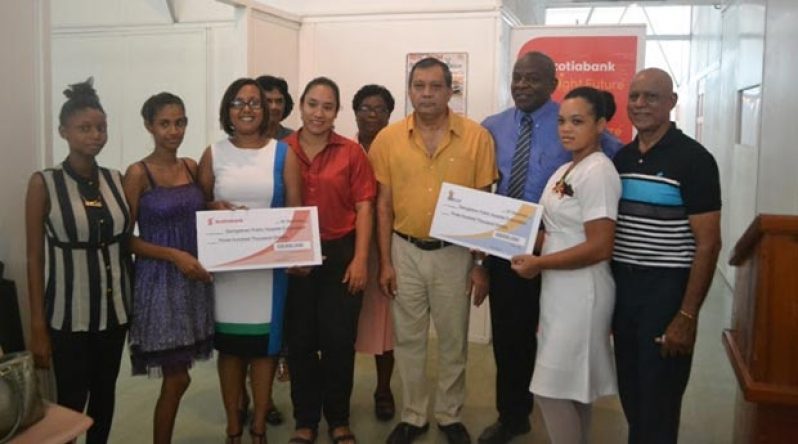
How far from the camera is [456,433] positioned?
9.68ft

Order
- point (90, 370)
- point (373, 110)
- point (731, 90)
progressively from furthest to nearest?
point (731, 90) < point (373, 110) < point (90, 370)

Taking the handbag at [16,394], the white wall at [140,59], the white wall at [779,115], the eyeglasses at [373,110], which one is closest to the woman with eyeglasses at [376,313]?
the eyeglasses at [373,110]

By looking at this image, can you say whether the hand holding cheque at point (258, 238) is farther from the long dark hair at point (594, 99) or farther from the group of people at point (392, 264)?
the long dark hair at point (594, 99)

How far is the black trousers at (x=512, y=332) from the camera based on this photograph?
9.44ft

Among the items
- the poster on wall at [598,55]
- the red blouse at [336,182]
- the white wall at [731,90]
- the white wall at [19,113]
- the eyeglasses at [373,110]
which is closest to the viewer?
the white wall at [19,113]

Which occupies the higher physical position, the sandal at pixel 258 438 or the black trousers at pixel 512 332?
the black trousers at pixel 512 332

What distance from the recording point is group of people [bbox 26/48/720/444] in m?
2.16

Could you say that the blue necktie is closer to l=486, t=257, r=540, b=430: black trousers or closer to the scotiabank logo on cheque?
l=486, t=257, r=540, b=430: black trousers

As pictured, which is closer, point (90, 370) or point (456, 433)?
point (90, 370)

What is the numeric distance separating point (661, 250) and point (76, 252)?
6.18 feet

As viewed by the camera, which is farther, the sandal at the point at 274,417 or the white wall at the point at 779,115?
the white wall at the point at 779,115

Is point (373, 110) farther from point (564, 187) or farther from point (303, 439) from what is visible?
point (303, 439)

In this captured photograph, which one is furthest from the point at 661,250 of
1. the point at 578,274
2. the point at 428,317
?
the point at 428,317

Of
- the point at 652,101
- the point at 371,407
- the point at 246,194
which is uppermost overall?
the point at 652,101
